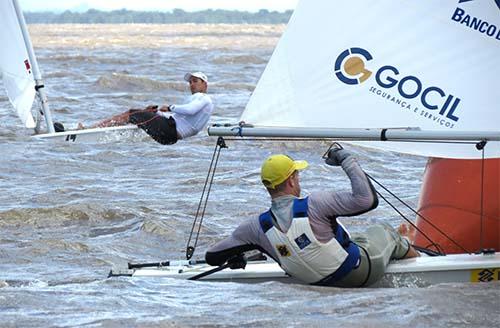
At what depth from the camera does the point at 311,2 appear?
6.62m

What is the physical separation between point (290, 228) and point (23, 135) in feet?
28.4

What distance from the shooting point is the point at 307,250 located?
241 inches

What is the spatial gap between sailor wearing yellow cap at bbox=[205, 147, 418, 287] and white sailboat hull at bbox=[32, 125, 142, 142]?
22.2ft

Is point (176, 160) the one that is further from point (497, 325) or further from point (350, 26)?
point (497, 325)

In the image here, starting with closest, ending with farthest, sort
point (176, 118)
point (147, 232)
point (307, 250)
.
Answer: point (307, 250)
point (147, 232)
point (176, 118)

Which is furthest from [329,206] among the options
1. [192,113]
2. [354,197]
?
[192,113]

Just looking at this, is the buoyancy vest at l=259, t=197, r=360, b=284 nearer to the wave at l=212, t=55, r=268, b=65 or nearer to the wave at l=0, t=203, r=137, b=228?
the wave at l=0, t=203, r=137, b=228

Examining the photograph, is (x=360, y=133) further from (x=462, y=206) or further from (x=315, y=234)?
(x=462, y=206)

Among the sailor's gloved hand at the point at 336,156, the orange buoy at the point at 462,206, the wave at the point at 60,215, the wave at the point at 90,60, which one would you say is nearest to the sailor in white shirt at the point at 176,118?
the wave at the point at 60,215

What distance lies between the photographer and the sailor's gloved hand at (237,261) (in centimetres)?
640

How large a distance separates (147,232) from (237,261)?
268 centimetres

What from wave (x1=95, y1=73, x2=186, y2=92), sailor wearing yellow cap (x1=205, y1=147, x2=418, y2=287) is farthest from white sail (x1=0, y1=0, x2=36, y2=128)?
wave (x1=95, y1=73, x2=186, y2=92)

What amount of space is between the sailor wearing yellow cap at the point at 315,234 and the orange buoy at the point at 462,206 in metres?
0.63

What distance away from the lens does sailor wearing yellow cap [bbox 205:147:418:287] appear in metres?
6.05
